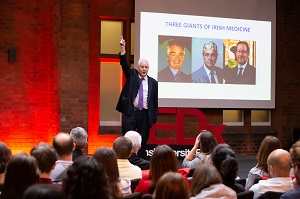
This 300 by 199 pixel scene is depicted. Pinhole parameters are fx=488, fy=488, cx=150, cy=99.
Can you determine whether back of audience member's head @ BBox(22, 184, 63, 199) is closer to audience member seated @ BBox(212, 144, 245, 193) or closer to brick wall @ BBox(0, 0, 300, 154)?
audience member seated @ BBox(212, 144, 245, 193)

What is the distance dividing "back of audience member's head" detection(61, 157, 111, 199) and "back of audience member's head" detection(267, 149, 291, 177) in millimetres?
1487

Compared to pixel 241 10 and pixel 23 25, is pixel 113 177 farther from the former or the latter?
pixel 241 10

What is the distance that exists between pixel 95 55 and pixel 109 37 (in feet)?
1.63

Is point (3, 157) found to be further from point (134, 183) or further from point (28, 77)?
point (28, 77)

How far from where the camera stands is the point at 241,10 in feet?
32.2

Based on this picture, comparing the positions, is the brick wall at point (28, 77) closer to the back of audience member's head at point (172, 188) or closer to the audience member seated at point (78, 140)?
the audience member seated at point (78, 140)

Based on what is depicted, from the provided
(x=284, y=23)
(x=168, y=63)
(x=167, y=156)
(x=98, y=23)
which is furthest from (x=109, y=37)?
(x=167, y=156)

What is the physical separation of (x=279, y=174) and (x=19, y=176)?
6.09 feet

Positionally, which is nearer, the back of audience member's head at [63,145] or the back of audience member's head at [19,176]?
the back of audience member's head at [19,176]

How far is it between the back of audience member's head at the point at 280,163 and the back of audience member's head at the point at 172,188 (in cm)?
129

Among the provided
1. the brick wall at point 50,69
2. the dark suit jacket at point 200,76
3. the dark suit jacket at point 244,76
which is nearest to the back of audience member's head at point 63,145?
the brick wall at point 50,69

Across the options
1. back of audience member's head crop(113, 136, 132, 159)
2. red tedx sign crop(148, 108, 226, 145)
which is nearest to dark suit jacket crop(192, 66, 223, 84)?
red tedx sign crop(148, 108, 226, 145)

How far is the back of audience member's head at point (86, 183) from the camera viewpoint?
2.35 meters

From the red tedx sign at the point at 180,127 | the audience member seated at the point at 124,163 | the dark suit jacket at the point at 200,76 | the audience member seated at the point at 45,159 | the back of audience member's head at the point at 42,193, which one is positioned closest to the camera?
the back of audience member's head at the point at 42,193
